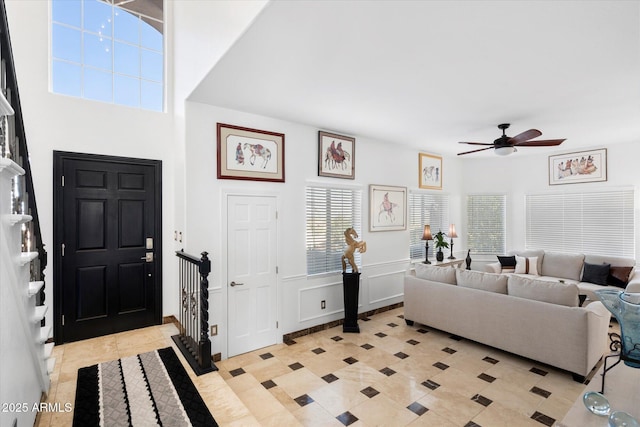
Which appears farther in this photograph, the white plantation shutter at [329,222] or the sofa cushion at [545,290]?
the white plantation shutter at [329,222]

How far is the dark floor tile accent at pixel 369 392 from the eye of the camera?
9.62ft

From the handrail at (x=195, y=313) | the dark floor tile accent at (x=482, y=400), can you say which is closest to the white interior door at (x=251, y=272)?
the handrail at (x=195, y=313)

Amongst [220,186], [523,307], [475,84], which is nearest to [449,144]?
[475,84]

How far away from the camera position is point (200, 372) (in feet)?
9.25

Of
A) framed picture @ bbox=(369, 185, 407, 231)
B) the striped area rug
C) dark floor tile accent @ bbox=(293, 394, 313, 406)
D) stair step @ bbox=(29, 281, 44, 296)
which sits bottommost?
dark floor tile accent @ bbox=(293, 394, 313, 406)

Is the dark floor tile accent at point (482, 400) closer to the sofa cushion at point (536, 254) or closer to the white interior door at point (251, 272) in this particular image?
the white interior door at point (251, 272)

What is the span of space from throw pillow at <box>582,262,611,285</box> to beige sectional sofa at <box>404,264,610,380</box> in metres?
2.03

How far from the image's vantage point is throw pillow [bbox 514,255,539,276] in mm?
5832

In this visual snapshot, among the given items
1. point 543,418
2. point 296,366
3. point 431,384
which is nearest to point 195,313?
point 296,366

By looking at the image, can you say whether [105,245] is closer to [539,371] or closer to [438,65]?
[438,65]

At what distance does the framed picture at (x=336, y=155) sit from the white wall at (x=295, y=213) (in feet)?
0.27

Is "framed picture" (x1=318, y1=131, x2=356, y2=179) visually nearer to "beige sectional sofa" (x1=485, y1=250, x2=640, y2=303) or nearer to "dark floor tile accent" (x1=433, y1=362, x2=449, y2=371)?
"dark floor tile accent" (x1=433, y1=362, x2=449, y2=371)

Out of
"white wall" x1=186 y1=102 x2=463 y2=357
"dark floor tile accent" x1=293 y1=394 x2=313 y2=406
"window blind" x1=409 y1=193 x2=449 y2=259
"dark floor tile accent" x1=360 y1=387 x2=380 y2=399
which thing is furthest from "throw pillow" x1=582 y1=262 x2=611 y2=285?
"dark floor tile accent" x1=293 y1=394 x2=313 y2=406

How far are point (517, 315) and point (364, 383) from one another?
6.11 ft
